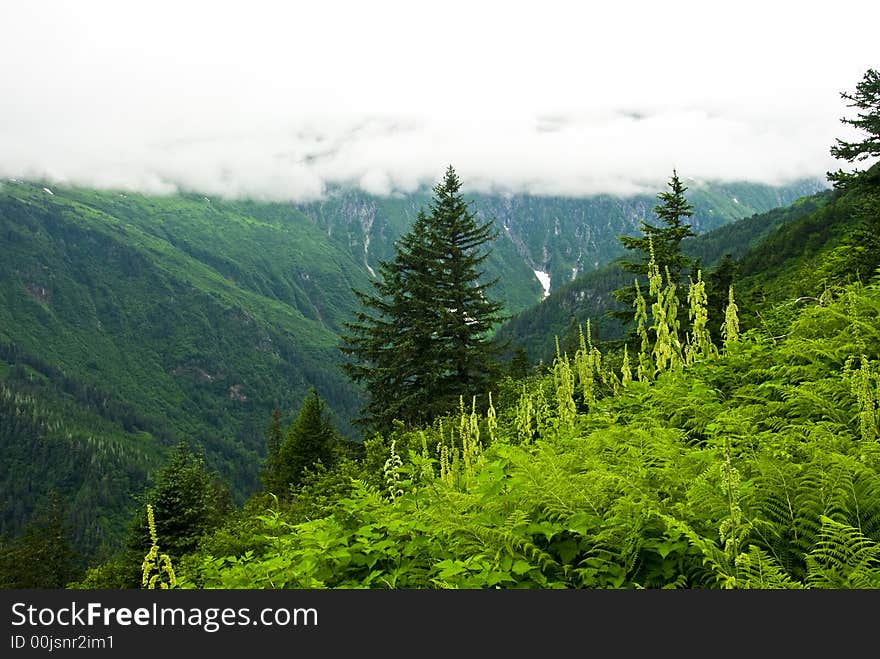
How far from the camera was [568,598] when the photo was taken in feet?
11.6

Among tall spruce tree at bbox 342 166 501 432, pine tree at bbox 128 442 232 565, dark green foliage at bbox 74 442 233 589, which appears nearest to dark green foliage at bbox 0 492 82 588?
dark green foliage at bbox 74 442 233 589

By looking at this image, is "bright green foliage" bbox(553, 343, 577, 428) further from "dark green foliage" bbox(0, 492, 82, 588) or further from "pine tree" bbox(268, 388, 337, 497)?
"dark green foliage" bbox(0, 492, 82, 588)

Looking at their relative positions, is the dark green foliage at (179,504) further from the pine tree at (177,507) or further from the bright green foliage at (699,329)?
the bright green foliage at (699,329)

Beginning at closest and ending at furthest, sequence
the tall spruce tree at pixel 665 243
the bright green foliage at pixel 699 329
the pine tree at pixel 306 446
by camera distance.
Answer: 1. the bright green foliage at pixel 699 329
2. the tall spruce tree at pixel 665 243
3. the pine tree at pixel 306 446

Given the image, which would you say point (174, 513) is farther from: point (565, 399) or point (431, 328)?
point (565, 399)

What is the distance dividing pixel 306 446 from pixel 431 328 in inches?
378

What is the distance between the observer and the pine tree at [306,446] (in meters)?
27.8

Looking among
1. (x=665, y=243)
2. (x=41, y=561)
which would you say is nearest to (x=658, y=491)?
(x=665, y=243)

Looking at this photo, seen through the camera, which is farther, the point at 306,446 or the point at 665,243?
the point at 306,446

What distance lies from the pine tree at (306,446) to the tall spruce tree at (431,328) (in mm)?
2732

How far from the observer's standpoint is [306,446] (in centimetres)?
2884

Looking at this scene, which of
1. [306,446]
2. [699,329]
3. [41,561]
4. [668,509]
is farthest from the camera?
[41,561]

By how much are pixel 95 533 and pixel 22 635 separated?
693 feet

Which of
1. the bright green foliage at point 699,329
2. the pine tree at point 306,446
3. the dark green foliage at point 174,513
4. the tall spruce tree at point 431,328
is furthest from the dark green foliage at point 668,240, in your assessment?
the dark green foliage at point 174,513
